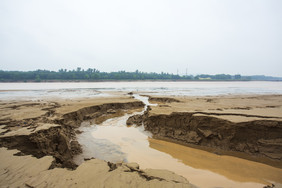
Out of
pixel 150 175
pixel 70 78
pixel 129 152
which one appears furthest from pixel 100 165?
pixel 70 78

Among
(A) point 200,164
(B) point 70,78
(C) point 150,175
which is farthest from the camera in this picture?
(B) point 70,78

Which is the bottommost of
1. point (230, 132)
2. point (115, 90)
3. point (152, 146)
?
point (152, 146)

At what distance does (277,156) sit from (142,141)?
4.52 metres

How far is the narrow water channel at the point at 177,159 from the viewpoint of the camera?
410cm

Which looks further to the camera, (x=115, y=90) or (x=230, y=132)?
(x=115, y=90)

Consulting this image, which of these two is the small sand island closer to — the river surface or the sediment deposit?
the sediment deposit

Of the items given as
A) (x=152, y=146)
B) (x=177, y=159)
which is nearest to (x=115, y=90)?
(x=152, y=146)

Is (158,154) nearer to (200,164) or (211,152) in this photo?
(200,164)

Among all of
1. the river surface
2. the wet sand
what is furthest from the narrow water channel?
the river surface

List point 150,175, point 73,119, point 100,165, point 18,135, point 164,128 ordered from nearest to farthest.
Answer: point 150,175, point 100,165, point 18,135, point 164,128, point 73,119

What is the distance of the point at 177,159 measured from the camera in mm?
5242

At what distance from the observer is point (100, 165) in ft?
11.5

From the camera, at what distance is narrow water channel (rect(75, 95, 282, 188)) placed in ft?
13.5

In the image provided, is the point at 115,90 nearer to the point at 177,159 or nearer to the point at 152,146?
the point at 152,146
